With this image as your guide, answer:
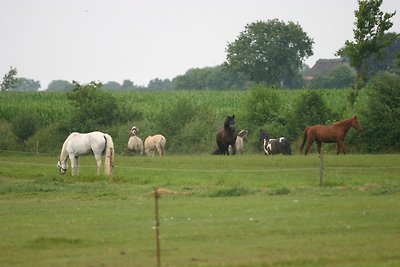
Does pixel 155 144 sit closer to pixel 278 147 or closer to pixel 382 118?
pixel 278 147

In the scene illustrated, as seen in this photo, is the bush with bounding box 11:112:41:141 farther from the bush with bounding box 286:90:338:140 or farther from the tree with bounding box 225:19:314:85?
the tree with bounding box 225:19:314:85

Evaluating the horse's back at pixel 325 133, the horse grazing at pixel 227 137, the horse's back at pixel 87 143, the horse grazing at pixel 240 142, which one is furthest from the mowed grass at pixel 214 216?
the horse grazing at pixel 240 142

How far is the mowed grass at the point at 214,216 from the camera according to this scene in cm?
1747

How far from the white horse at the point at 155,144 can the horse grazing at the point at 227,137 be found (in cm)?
554

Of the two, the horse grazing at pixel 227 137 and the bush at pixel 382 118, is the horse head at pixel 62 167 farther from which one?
the bush at pixel 382 118

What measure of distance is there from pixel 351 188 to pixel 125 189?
24.5 ft

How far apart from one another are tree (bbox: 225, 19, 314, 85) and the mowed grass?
76.6 meters

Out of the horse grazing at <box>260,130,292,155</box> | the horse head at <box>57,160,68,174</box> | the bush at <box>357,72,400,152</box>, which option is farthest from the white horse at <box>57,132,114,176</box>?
the bush at <box>357,72,400,152</box>

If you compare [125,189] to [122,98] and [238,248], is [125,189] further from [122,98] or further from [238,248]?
[122,98]

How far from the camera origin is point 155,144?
54.9 m

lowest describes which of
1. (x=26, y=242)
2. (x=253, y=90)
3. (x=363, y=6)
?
(x=26, y=242)

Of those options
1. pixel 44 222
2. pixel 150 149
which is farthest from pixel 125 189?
pixel 150 149

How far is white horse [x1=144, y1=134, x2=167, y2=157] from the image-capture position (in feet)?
180

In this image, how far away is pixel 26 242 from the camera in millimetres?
19547
